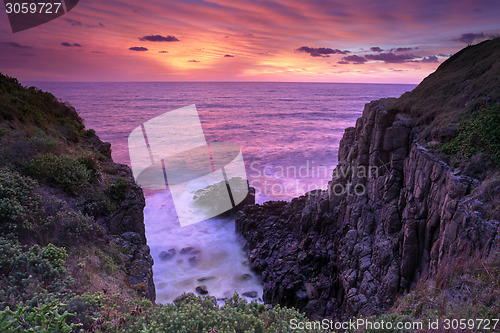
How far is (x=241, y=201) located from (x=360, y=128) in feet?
44.6

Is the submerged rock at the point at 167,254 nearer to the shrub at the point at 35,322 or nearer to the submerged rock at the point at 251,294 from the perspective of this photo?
the submerged rock at the point at 251,294

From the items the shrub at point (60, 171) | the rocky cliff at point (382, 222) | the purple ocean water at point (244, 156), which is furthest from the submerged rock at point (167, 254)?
the shrub at point (60, 171)

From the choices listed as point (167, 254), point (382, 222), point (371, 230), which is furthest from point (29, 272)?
point (167, 254)

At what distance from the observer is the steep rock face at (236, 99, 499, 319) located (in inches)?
393

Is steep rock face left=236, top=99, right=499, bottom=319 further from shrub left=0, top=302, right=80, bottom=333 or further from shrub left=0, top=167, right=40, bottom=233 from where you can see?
shrub left=0, top=167, right=40, bottom=233

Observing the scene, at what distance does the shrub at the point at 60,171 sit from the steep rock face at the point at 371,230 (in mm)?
11423

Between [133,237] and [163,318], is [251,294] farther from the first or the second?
[163,318]

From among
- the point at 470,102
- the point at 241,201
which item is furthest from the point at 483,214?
the point at 241,201

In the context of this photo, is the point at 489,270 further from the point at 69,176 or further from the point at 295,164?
the point at 295,164

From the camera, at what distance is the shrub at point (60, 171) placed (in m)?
11.5

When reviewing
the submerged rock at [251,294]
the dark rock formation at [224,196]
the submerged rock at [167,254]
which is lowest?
the submerged rock at [167,254]

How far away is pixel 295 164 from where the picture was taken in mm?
43062

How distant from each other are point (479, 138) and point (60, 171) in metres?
17.1

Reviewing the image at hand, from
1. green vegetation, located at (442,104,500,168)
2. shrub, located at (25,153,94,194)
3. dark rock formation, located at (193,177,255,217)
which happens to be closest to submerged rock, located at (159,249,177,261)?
dark rock formation, located at (193,177,255,217)
